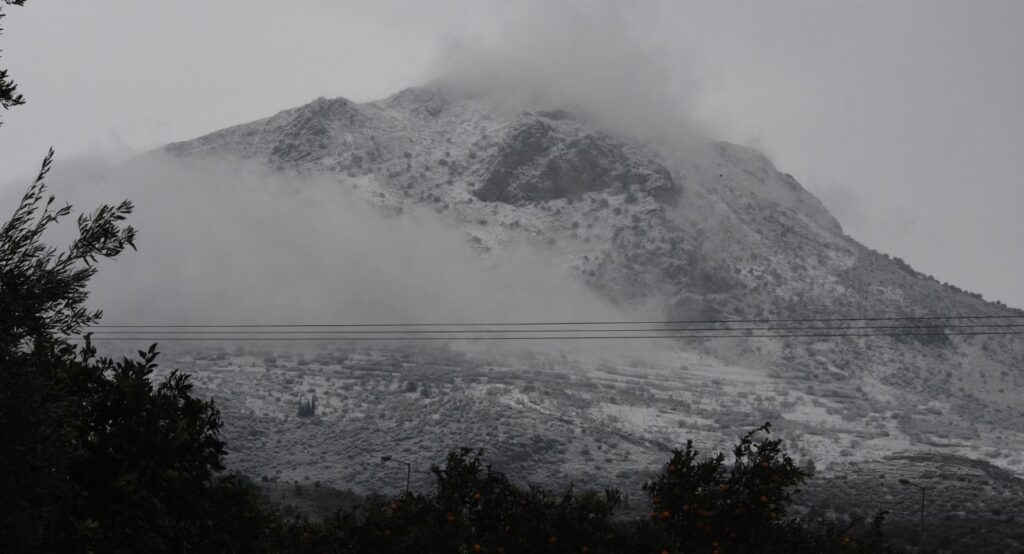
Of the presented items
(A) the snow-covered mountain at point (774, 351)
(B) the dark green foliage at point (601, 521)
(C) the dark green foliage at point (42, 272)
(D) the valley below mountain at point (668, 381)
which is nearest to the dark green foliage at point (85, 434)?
(C) the dark green foliage at point (42, 272)

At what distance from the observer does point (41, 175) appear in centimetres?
1200

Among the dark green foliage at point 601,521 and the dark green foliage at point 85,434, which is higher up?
the dark green foliage at point 85,434

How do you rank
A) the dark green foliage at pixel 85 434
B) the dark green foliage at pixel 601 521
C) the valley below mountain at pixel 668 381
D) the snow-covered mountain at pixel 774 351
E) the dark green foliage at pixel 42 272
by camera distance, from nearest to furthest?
1. the dark green foliage at pixel 85 434
2. the dark green foliage at pixel 42 272
3. the dark green foliage at pixel 601 521
4. the valley below mountain at pixel 668 381
5. the snow-covered mountain at pixel 774 351

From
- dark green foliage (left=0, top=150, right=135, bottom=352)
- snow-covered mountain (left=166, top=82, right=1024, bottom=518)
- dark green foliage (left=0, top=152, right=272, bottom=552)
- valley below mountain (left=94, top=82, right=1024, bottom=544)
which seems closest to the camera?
dark green foliage (left=0, top=152, right=272, bottom=552)

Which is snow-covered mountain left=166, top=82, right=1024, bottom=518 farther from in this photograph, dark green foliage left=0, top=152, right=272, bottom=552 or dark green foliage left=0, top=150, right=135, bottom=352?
dark green foliage left=0, top=150, right=135, bottom=352

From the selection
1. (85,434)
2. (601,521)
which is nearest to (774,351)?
(601,521)

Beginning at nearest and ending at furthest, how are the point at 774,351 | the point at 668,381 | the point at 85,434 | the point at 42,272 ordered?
the point at 42,272 → the point at 85,434 → the point at 668,381 → the point at 774,351

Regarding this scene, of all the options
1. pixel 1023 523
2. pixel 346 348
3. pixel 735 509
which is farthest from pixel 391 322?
pixel 735 509

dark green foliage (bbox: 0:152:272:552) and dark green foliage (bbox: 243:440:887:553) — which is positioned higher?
dark green foliage (bbox: 0:152:272:552)

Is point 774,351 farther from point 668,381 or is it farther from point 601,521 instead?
point 601,521

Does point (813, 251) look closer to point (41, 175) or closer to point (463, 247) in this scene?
point (463, 247)

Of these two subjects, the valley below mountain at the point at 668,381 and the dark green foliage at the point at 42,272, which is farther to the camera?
the valley below mountain at the point at 668,381

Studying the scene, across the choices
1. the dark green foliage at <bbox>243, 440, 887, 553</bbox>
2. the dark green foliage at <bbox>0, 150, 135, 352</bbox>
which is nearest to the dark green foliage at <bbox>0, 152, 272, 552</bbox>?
the dark green foliage at <bbox>0, 150, 135, 352</bbox>

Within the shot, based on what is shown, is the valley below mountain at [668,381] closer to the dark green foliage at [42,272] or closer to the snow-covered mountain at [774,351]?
the snow-covered mountain at [774,351]
